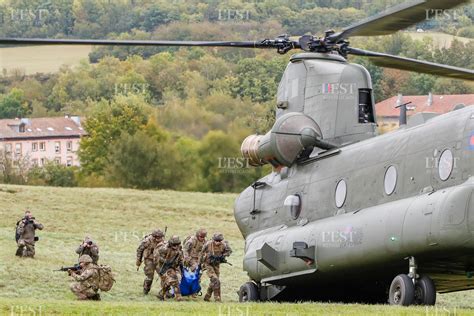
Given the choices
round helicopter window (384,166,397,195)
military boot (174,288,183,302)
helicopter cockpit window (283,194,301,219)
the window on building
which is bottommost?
the window on building

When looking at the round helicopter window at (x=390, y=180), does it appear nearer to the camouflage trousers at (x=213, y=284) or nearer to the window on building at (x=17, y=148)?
the camouflage trousers at (x=213, y=284)

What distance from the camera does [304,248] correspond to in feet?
75.2

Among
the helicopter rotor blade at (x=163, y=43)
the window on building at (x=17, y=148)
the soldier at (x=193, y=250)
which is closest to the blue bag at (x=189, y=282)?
the soldier at (x=193, y=250)

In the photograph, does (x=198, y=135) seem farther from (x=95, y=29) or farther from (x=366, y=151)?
(x=95, y=29)

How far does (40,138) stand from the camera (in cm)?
6619

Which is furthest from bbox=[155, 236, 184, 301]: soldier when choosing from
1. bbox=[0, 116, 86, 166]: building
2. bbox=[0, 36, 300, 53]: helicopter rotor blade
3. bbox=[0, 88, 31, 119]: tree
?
bbox=[0, 88, 31, 119]: tree

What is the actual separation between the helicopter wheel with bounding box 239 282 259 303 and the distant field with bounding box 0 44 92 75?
1598 inches

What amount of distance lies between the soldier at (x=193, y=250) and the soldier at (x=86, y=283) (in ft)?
9.67

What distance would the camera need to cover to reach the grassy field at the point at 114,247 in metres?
19.4

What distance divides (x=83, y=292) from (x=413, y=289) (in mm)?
7496

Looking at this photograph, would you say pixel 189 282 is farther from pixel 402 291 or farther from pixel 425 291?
pixel 425 291

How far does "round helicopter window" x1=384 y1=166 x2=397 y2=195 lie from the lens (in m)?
21.1

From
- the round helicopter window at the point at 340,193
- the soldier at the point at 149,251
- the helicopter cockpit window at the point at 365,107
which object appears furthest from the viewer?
the soldier at the point at 149,251

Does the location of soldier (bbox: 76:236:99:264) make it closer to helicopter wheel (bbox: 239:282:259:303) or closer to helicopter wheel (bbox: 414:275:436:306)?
helicopter wheel (bbox: 239:282:259:303)
